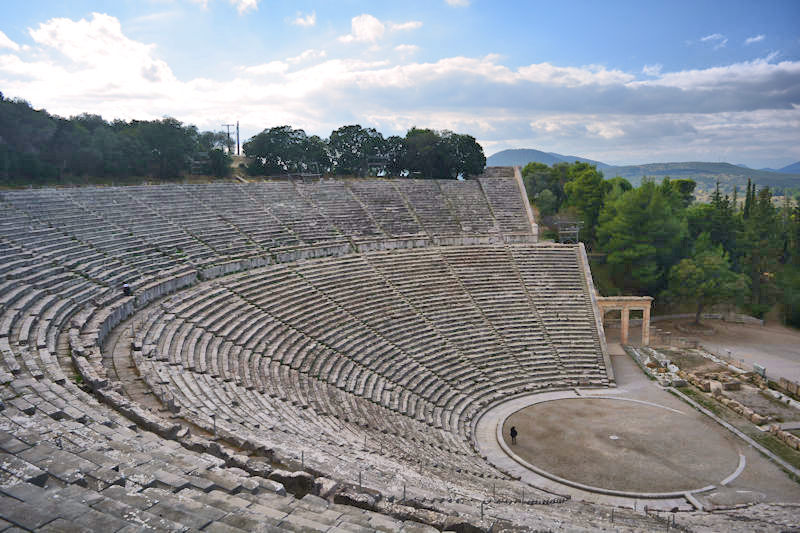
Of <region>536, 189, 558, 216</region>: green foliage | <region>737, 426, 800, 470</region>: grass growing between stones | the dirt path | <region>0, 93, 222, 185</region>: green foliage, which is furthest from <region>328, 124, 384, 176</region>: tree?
<region>737, 426, 800, 470</region>: grass growing between stones

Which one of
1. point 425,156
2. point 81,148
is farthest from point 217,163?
point 425,156

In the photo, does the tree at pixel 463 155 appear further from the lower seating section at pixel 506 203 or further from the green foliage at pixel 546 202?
the green foliage at pixel 546 202

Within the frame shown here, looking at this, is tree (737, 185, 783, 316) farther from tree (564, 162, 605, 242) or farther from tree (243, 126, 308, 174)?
tree (243, 126, 308, 174)

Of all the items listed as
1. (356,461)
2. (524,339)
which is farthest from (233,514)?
(524,339)

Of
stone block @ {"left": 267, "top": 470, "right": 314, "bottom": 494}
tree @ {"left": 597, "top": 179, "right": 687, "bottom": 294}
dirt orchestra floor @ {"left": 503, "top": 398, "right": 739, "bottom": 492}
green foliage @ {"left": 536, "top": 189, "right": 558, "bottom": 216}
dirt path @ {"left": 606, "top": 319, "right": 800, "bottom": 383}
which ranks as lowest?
dirt orchestra floor @ {"left": 503, "top": 398, "right": 739, "bottom": 492}

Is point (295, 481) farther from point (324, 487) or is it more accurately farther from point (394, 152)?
point (394, 152)

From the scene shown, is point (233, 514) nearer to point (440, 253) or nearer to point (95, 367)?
point (95, 367)

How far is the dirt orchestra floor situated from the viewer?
1600 centimetres

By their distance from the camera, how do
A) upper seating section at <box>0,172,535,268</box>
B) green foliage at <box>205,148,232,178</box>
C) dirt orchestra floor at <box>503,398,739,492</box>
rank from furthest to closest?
Answer: green foliage at <box>205,148,232,178</box>, upper seating section at <box>0,172,535,268</box>, dirt orchestra floor at <box>503,398,739,492</box>

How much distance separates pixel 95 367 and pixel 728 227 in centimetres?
4315

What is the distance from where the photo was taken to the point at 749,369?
25.7m

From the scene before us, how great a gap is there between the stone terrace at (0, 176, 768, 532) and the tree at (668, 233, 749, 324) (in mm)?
8252

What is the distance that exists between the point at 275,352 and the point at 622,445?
11985mm

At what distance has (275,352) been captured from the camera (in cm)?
1809
